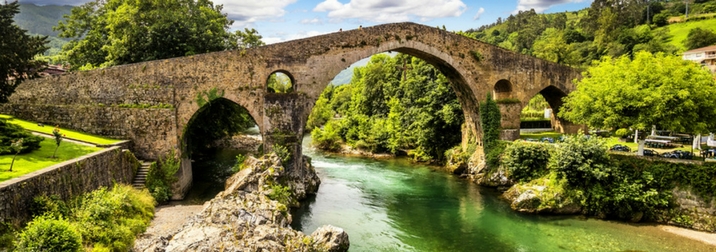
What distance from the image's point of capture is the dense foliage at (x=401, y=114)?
31.4 m

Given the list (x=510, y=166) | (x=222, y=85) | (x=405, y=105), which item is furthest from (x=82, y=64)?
(x=510, y=166)

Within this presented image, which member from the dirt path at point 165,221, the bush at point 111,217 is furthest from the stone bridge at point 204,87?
the bush at point 111,217

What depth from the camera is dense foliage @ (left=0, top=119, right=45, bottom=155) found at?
13.4 m

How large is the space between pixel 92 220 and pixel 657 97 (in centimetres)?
2097

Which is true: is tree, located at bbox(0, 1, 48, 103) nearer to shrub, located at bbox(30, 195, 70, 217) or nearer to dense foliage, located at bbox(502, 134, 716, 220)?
shrub, located at bbox(30, 195, 70, 217)

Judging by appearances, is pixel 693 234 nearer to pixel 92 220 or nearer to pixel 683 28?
pixel 92 220

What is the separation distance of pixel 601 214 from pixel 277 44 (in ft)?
55.1

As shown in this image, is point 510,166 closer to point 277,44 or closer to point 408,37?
point 408,37

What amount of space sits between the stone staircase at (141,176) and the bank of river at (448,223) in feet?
21.6

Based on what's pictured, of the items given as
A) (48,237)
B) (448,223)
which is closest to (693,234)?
(448,223)

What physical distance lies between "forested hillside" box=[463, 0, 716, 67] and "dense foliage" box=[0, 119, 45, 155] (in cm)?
3691

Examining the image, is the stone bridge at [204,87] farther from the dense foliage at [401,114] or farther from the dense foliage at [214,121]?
the dense foliage at [401,114]

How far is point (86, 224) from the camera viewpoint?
12.0 metres

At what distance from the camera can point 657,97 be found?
1830 centimetres
